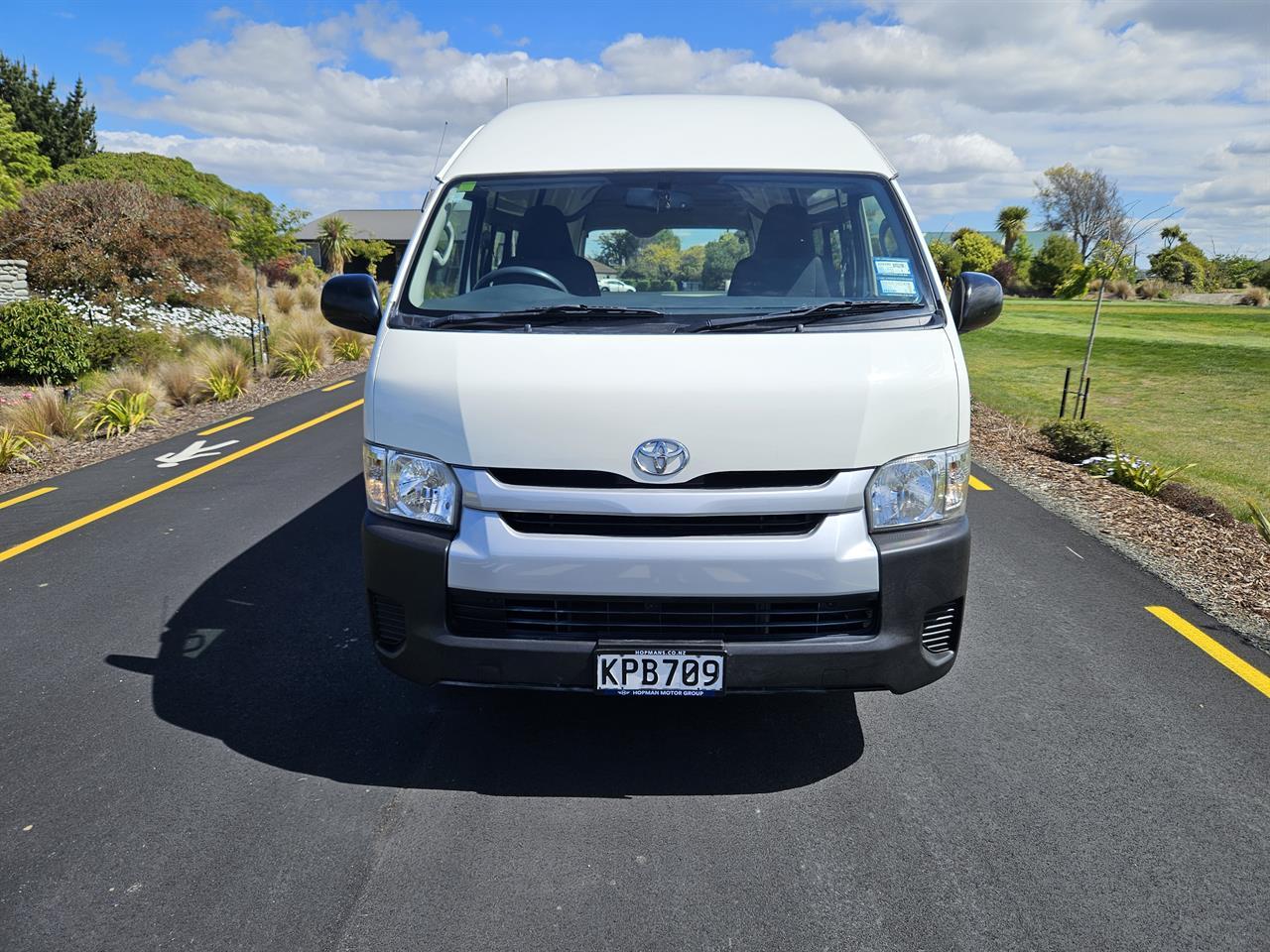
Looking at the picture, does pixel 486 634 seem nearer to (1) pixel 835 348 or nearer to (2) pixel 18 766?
(1) pixel 835 348

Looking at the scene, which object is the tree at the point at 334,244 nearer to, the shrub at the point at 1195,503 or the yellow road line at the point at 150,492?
the yellow road line at the point at 150,492

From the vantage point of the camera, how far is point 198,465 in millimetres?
8586

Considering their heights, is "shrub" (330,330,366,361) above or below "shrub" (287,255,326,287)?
below

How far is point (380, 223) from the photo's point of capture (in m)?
72.9

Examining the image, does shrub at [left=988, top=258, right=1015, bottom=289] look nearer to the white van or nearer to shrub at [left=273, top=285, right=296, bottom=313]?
shrub at [left=273, top=285, right=296, bottom=313]

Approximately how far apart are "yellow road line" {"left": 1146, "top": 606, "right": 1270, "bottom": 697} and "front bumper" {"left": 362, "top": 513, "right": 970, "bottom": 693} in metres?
1.98

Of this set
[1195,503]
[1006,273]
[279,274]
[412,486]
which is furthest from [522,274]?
[1006,273]

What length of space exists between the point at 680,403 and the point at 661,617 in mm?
704

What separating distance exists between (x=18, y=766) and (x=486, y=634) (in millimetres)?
1882

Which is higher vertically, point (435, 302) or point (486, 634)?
point (435, 302)

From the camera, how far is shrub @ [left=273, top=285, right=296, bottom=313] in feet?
78.3

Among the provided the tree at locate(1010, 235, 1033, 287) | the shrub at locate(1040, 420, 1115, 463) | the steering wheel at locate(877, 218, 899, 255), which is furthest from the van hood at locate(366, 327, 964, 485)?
the tree at locate(1010, 235, 1033, 287)

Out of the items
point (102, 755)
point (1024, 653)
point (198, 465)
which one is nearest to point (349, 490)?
point (198, 465)

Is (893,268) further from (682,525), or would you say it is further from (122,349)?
(122,349)
